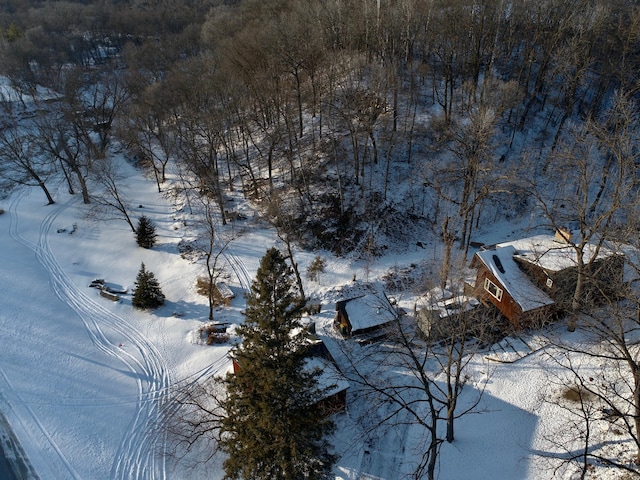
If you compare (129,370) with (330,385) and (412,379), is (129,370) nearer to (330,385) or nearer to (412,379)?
(330,385)

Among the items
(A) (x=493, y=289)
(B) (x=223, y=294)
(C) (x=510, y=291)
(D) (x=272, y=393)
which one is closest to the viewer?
(D) (x=272, y=393)

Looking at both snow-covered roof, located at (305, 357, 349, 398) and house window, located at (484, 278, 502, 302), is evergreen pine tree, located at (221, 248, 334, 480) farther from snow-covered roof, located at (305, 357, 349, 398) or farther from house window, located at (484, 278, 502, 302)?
house window, located at (484, 278, 502, 302)

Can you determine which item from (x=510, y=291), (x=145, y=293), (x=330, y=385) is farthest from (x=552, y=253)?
(x=145, y=293)

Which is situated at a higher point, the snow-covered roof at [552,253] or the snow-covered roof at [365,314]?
the snow-covered roof at [552,253]

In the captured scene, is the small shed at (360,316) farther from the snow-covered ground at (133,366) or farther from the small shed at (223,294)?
the small shed at (223,294)

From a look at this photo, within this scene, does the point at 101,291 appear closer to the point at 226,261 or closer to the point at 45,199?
the point at 226,261

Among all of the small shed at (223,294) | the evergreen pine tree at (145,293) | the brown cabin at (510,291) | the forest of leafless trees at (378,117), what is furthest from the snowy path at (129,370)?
the brown cabin at (510,291)

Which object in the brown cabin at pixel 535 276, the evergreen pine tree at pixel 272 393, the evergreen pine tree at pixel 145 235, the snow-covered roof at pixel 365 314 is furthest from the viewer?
the evergreen pine tree at pixel 145 235
